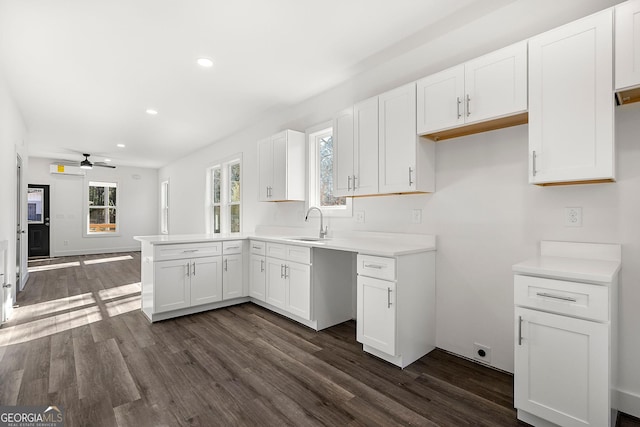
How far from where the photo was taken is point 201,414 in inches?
73.4

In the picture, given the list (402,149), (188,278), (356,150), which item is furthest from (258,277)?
(402,149)

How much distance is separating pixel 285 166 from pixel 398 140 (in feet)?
5.59

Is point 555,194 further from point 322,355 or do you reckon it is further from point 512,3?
point 322,355

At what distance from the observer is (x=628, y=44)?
163cm

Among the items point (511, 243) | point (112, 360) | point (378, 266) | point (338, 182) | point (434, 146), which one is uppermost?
point (434, 146)

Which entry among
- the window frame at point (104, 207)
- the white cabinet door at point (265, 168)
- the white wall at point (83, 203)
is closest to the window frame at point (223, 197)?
the white cabinet door at point (265, 168)

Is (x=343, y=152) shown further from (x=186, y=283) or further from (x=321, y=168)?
(x=186, y=283)

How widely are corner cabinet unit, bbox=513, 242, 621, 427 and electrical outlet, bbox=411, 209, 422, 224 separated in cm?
112

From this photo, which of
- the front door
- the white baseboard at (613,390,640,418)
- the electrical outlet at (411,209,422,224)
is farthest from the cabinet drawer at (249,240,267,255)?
the front door

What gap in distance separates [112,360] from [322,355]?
1.67 metres

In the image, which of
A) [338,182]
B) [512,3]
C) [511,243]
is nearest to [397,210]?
[338,182]

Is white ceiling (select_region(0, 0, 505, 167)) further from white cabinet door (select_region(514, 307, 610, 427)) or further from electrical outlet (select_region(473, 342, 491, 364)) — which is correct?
electrical outlet (select_region(473, 342, 491, 364))

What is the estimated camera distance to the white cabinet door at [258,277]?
12.5 ft

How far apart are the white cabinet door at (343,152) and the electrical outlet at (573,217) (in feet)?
5.53
